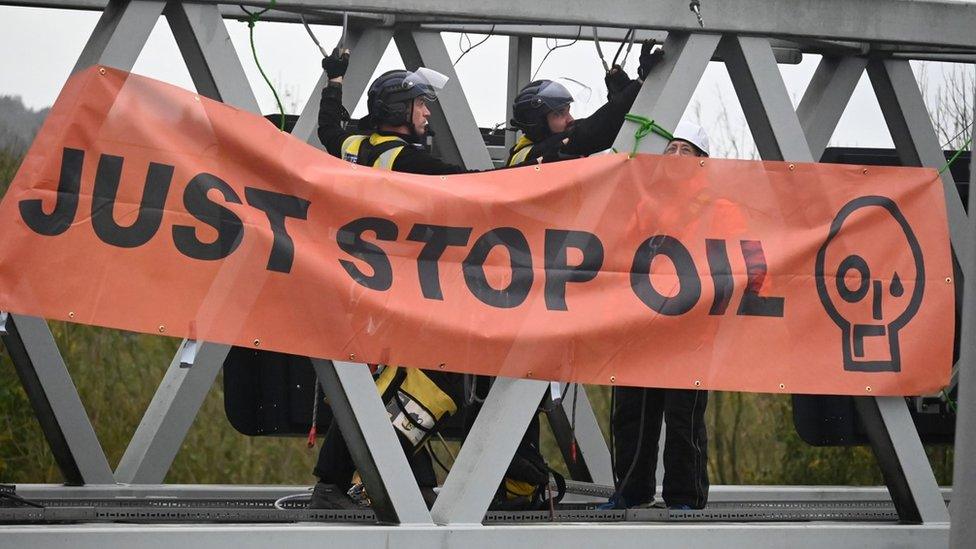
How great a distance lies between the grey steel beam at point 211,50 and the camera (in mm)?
5355

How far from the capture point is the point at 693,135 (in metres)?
6.67

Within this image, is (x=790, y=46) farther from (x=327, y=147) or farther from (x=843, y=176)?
(x=327, y=147)

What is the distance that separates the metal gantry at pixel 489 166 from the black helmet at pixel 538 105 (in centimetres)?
39

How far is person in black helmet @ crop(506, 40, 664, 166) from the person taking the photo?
20.3 ft

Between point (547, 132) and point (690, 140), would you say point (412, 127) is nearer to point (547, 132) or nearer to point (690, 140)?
point (547, 132)

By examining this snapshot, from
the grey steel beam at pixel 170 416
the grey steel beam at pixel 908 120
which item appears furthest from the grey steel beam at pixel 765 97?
the grey steel beam at pixel 170 416

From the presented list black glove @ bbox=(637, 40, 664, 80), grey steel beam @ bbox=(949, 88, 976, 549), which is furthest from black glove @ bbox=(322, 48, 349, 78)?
grey steel beam @ bbox=(949, 88, 976, 549)

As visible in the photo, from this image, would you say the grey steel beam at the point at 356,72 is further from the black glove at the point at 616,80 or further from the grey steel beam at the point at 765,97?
the grey steel beam at the point at 765,97

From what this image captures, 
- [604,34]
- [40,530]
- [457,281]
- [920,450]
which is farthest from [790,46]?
[40,530]

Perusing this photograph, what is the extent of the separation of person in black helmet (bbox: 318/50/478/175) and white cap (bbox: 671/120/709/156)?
107 cm

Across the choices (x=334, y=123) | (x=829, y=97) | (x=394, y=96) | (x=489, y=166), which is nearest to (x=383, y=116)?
(x=394, y=96)

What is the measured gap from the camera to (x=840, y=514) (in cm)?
652

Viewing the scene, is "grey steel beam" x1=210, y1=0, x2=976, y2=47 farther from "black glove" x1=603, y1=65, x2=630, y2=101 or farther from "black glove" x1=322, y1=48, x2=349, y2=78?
"black glove" x1=322, y1=48, x2=349, y2=78

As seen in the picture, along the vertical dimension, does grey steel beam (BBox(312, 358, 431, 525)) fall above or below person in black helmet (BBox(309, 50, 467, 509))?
below
